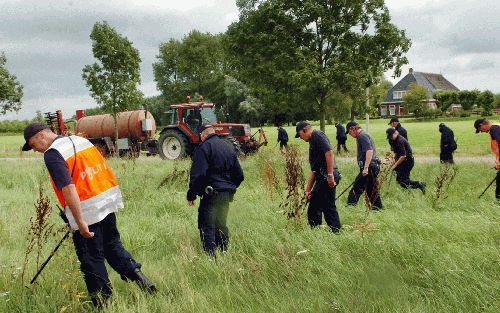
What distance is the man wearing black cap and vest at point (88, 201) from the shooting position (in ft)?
11.7

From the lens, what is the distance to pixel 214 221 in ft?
16.5

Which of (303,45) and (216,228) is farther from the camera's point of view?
(303,45)

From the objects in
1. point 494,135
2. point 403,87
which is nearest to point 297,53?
point 494,135

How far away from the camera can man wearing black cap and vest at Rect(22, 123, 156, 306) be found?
3555 mm

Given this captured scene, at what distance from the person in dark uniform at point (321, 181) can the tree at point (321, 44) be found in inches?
370

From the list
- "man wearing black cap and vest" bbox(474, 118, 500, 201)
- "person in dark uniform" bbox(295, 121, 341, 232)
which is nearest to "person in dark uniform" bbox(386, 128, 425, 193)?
"man wearing black cap and vest" bbox(474, 118, 500, 201)

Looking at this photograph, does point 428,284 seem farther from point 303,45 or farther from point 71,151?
point 303,45

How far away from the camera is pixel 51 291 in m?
3.86

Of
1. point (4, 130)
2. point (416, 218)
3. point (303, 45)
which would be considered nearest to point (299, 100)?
point (303, 45)

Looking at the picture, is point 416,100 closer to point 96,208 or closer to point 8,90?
point 8,90

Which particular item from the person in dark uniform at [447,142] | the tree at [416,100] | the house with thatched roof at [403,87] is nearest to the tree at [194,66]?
the tree at [416,100]

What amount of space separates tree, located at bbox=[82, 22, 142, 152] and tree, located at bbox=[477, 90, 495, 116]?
167 feet

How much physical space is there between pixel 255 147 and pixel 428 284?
14162mm

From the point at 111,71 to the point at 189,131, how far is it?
481 centimetres
